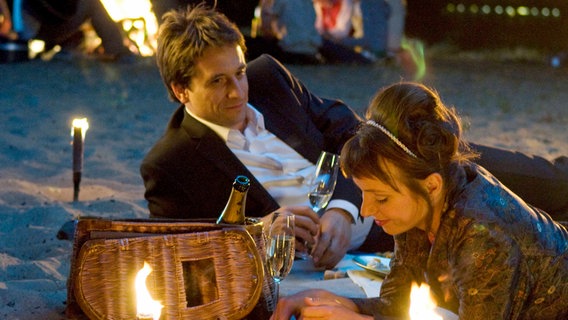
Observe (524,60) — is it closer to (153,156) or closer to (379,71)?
(379,71)

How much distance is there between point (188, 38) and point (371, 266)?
4.69ft

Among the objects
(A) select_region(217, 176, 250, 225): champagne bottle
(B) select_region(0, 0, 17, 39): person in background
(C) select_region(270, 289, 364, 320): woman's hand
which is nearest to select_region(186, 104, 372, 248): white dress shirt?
(A) select_region(217, 176, 250, 225): champagne bottle

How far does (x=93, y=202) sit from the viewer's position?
Answer: 550 centimetres

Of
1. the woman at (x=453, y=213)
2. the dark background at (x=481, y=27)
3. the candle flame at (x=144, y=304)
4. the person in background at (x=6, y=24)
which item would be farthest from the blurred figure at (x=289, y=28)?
the candle flame at (x=144, y=304)

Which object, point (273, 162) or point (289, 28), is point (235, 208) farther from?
point (289, 28)

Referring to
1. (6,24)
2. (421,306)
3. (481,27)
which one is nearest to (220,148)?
(421,306)

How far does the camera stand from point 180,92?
14.5 ft

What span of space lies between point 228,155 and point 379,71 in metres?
9.16

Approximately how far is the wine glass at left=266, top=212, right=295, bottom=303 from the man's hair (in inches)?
50.1

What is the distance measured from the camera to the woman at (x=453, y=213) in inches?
104

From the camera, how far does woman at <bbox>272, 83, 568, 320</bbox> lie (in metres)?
2.65

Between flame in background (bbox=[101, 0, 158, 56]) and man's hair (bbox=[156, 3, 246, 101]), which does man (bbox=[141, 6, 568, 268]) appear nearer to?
man's hair (bbox=[156, 3, 246, 101])

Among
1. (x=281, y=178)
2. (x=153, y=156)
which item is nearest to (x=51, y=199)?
(x=153, y=156)

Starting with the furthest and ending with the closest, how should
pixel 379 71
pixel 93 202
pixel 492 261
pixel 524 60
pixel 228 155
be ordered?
pixel 524 60 → pixel 379 71 → pixel 93 202 → pixel 228 155 → pixel 492 261
